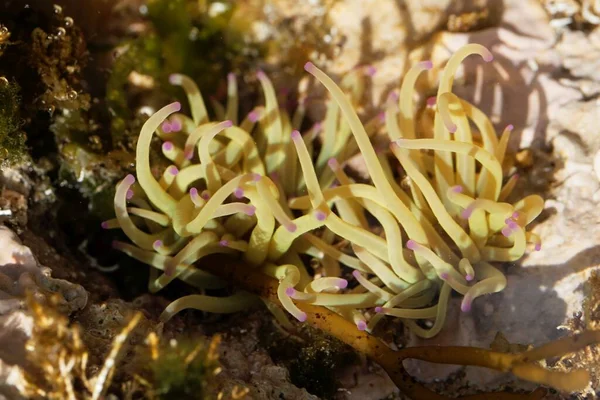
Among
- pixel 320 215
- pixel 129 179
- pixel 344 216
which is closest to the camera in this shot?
pixel 320 215

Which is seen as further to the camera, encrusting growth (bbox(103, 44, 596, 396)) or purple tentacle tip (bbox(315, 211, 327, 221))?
encrusting growth (bbox(103, 44, 596, 396))

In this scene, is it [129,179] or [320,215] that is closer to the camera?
[320,215]

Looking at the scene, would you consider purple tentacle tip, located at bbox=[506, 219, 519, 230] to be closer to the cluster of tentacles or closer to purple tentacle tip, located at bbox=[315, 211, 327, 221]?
the cluster of tentacles

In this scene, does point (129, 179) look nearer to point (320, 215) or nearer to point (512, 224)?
point (320, 215)

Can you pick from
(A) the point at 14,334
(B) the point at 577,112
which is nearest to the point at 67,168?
(A) the point at 14,334

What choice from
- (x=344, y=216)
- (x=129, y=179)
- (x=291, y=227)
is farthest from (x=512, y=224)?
(x=129, y=179)

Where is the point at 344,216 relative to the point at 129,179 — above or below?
below

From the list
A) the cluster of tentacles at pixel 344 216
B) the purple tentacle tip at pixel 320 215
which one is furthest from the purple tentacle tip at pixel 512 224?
the purple tentacle tip at pixel 320 215

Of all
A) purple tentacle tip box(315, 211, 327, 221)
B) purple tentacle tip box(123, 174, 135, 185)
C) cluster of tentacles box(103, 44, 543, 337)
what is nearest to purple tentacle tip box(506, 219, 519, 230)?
cluster of tentacles box(103, 44, 543, 337)
